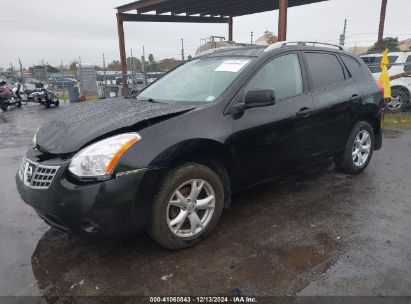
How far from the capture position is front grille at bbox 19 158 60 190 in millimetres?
2438

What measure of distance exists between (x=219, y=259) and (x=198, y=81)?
6.06 ft

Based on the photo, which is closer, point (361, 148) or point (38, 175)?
point (38, 175)

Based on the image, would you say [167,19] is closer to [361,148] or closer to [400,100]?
[400,100]

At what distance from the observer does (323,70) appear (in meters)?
4.02

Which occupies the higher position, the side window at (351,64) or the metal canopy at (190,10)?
the metal canopy at (190,10)

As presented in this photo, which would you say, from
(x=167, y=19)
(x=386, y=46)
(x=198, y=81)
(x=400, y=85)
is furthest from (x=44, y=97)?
(x=386, y=46)

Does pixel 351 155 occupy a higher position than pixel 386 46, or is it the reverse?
pixel 386 46

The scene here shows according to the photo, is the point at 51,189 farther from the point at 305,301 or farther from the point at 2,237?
the point at 305,301

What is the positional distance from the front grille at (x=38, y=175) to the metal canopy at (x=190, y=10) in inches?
468

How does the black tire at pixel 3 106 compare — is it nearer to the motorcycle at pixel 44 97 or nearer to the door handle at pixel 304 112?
the motorcycle at pixel 44 97

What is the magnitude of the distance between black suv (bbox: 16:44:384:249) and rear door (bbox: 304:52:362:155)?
2 cm

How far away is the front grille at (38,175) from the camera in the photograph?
2.44 meters

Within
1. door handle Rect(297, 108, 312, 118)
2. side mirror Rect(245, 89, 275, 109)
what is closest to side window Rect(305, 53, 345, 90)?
door handle Rect(297, 108, 312, 118)

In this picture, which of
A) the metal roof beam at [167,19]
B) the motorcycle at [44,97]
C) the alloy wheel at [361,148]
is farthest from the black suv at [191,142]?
the metal roof beam at [167,19]
